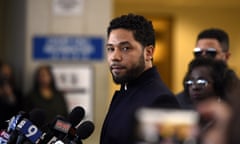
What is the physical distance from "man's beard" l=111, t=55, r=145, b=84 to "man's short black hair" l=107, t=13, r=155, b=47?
78 mm

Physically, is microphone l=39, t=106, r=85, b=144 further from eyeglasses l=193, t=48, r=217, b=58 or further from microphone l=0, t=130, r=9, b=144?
eyeglasses l=193, t=48, r=217, b=58

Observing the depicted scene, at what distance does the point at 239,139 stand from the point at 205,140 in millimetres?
39

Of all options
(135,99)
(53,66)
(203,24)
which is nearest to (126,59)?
(135,99)

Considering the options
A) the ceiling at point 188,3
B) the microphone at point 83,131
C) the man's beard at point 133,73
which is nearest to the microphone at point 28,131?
the microphone at point 83,131

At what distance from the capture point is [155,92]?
83.8 inches

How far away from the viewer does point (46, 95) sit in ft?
20.7

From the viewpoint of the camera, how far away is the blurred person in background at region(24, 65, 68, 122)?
6172 millimetres

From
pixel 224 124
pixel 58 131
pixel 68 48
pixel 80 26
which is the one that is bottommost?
pixel 68 48

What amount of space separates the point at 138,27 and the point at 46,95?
415cm

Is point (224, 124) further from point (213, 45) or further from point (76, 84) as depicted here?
point (76, 84)

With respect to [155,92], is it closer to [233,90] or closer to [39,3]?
[233,90]

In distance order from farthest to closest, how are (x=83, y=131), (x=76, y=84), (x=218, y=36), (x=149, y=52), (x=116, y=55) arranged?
(x=76, y=84) → (x=218, y=36) → (x=149, y=52) → (x=116, y=55) → (x=83, y=131)

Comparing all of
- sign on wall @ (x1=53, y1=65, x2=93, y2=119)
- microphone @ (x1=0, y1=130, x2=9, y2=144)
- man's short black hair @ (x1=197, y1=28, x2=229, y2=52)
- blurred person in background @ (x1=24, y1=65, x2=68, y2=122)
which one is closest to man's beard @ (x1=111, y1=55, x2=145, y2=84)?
microphone @ (x1=0, y1=130, x2=9, y2=144)

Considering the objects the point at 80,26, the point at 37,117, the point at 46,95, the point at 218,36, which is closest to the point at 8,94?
the point at 46,95
